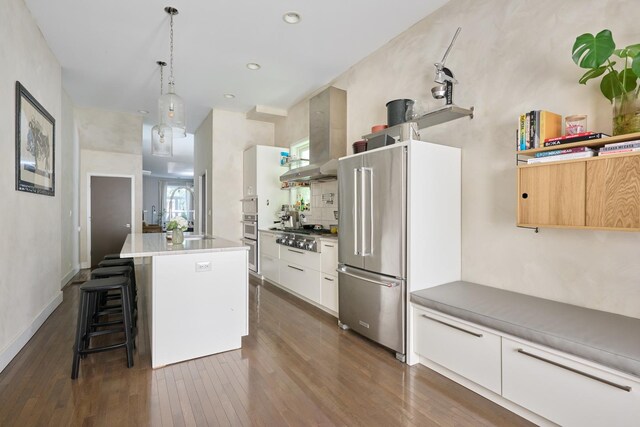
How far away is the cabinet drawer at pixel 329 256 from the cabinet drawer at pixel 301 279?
0.62 ft

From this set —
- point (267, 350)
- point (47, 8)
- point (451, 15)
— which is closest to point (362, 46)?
point (451, 15)

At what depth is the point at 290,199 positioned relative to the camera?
6.04 metres

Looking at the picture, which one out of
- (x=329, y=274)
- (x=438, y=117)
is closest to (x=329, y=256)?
(x=329, y=274)

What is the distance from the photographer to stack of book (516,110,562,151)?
211 cm

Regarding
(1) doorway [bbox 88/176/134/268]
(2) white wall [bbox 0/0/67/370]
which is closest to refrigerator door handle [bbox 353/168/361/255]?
(2) white wall [bbox 0/0/67/370]

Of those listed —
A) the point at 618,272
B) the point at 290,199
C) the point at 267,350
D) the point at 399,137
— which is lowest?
the point at 267,350

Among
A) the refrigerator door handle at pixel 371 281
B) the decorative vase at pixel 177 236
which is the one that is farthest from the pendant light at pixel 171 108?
the refrigerator door handle at pixel 371 281

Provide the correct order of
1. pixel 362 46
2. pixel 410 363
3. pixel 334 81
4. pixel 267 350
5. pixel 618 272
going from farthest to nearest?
1. pixel 334 81
2. pixel 362 46
3. pixel 267 350
4. pixel 410 363
5. pixel 618 272

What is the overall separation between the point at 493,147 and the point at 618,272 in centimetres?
119

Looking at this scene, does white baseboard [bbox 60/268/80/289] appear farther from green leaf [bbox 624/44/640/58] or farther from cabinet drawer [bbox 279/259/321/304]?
green leaf [bbox 624/44/640/58]

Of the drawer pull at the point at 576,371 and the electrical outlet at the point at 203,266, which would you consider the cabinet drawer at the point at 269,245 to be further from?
the drawer pull at the point at 576,371

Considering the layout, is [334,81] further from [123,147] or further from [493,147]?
[123,147]

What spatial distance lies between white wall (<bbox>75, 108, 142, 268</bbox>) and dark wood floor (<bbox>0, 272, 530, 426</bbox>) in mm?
4282

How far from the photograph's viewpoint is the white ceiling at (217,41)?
10.2 feet
